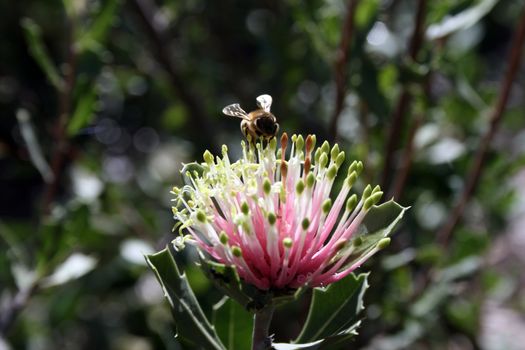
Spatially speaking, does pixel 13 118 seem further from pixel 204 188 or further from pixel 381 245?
pixel 381 245

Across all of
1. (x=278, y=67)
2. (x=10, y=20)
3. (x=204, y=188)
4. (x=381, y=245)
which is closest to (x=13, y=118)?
(x=10, y=20)

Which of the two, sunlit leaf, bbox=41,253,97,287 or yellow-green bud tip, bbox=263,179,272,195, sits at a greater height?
yellow-green bud tip, bbox=263,179,272,195

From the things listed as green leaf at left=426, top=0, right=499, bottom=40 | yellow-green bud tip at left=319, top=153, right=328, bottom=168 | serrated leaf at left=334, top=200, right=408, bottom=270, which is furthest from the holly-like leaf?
green leaf at left=426, top=0, right=499, bottom=40

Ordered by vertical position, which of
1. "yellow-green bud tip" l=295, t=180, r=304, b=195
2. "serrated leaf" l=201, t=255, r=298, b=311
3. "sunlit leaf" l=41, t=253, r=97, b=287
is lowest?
"sunlit leaf" l=41, t=253, r=97, b=287

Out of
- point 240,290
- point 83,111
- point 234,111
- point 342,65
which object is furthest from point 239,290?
point 83,111

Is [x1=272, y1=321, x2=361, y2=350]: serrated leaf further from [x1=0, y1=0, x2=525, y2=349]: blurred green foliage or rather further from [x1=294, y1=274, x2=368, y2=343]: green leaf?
[x1=0, y1=0, x2=525, y2=349]: blurred green foliage

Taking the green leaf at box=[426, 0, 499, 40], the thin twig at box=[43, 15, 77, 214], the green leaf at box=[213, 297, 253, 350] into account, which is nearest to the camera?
the green leaf at box=[213, 297, 253, 350]
